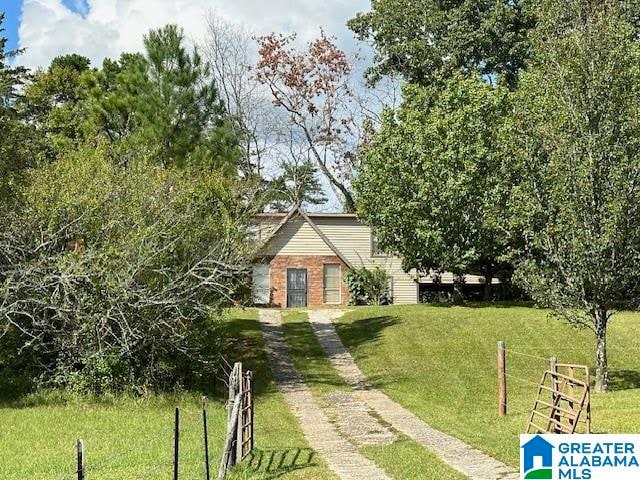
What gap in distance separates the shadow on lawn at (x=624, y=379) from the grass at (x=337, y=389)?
677cm

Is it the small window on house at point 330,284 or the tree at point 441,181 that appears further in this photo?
the small window on house at point 330,284

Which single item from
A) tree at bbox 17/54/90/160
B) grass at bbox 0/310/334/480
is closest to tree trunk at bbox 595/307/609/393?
grass at bbox 0/310/334/480

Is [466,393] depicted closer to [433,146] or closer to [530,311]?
[530,311]

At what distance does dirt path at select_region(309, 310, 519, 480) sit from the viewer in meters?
10.2

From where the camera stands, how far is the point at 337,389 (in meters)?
19.1

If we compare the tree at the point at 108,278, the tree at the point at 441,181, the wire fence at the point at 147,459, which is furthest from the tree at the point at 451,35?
the wire fence at the point at 147,459

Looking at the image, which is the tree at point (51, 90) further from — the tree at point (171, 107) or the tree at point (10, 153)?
the tree at point (10, 153)

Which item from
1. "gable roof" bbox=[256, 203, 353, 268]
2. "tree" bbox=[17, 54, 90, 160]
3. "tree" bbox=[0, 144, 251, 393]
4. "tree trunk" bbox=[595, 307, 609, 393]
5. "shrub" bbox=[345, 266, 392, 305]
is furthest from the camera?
"tree" bbox=[17, 54, 90, 160]

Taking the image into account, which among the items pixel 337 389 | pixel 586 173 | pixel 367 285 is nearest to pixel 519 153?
pixel 586 173

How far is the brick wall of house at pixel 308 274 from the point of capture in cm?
3391

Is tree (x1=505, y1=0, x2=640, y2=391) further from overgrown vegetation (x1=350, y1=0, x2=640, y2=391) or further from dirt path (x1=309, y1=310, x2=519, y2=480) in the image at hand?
dirt path (x1=309, y1=310, x2=519, y2=480)

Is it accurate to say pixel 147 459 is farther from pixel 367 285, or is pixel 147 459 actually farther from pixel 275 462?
pixel 367 285

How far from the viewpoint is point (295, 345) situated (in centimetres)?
2441

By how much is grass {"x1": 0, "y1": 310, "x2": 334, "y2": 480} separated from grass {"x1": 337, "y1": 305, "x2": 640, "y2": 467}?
10.1 ft
